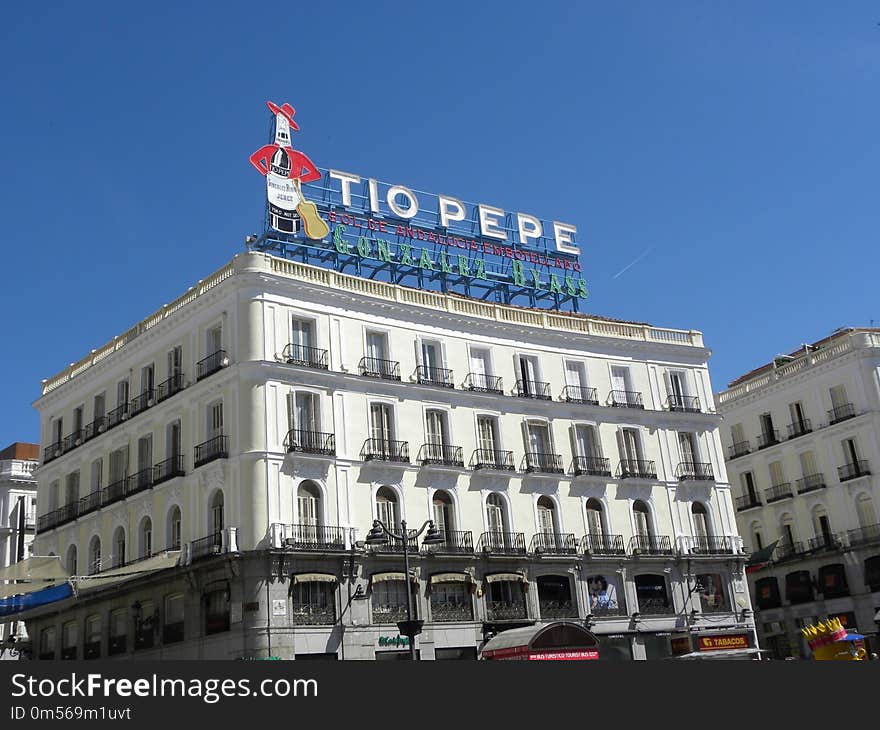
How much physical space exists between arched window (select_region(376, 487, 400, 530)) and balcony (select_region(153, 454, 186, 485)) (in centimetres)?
810

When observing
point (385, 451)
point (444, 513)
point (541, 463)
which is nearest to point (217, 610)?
point (385, 451)

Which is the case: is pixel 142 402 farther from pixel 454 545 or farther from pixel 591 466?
pixel 591 466

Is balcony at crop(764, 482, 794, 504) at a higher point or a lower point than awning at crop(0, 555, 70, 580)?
higher

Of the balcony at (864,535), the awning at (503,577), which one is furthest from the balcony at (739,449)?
the awning at (503,577)

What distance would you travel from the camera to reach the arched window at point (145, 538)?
42.6 meters

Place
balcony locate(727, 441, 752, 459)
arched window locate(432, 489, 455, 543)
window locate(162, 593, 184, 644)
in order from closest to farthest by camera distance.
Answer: window locate(162, 593, 184, 644) < arched window locate(432, 489, 455, 543) < balcony locate(727, 441, 752, 459)

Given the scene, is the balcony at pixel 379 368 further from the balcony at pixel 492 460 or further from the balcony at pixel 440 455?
the balcony at pixel 492 460

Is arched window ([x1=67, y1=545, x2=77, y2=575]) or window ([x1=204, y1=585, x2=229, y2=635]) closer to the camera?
window ([x1=204, y1=585, x2=229, y2=635])

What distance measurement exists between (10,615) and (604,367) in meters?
28.9

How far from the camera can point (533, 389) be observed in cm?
4759

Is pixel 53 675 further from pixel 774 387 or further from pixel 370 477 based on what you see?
pixel 774 387

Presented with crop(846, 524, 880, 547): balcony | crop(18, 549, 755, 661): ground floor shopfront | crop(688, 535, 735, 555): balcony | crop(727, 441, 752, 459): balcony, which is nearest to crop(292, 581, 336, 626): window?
crop(18, 549, 755, 661): ground floor shopfront

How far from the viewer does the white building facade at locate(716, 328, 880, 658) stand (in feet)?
187

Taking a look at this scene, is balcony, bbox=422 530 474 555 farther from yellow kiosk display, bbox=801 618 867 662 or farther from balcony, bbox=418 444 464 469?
yellow kiosk display, bbox=801 618 867 662
